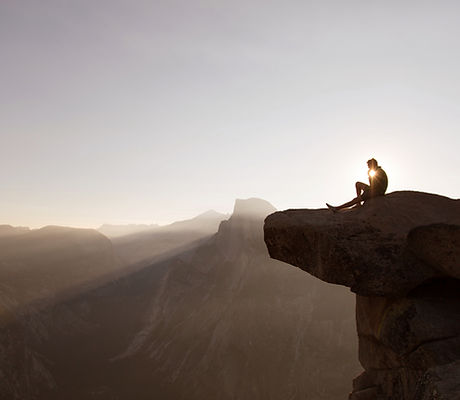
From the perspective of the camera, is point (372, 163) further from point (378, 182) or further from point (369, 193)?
point (369, 193)

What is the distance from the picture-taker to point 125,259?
146625mm

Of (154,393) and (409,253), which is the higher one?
(409,253)

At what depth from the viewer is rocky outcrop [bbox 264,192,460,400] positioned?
9.84 m

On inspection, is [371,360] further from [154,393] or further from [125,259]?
[125,259]

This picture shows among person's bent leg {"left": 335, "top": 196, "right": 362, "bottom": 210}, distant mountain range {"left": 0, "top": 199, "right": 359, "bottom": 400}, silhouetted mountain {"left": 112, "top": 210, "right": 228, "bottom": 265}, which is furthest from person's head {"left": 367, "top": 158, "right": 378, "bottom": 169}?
silhouetted mountain {"left": 112, "top": 210, "right": 228, "bottom": 265}

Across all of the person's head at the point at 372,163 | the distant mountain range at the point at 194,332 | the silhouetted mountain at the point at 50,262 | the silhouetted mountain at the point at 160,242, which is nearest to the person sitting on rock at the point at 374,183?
the person's head at the point at 372,163

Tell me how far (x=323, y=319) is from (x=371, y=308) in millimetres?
44217

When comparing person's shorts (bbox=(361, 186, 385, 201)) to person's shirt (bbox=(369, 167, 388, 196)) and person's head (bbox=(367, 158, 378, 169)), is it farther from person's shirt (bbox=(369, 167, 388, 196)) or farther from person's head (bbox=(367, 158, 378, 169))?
person's head (bbox=(367, 158, 378, 169))

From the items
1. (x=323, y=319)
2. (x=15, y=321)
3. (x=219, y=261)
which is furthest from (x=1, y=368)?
(x=323, y=319)

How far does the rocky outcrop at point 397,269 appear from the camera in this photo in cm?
984

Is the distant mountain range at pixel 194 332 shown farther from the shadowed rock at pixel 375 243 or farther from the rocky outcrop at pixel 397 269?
the shadowed rock at pixel 375 243

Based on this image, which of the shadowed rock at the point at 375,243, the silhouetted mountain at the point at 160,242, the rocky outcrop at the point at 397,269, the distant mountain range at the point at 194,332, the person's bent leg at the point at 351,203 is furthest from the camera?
the silhouetted mountain at the point at 160,242

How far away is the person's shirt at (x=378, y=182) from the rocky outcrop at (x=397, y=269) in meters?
0.57

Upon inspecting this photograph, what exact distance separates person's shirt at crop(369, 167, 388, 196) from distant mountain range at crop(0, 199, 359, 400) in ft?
130
